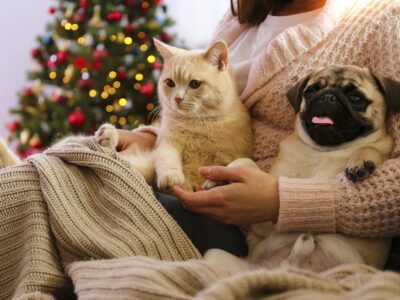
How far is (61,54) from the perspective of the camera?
2.78m

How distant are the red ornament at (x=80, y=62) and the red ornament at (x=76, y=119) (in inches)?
13.9

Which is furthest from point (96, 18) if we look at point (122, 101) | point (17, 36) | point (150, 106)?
point (17, 36)

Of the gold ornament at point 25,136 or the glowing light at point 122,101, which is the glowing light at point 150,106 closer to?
the glowing light at point 122,101

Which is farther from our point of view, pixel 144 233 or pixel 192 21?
pixel 192 21

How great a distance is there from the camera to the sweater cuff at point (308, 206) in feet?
2.91

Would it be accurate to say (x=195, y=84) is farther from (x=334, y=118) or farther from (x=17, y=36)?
(x=17, y=36)

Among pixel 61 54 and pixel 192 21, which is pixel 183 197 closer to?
pixel 61 54

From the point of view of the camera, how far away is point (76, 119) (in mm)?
2660

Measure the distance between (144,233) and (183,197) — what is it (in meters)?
0.18

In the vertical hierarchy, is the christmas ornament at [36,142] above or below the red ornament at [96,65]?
below

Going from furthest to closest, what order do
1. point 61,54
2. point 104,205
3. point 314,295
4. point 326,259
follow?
point 61,54 < point 104,205 < point 326,259 < point 314,295

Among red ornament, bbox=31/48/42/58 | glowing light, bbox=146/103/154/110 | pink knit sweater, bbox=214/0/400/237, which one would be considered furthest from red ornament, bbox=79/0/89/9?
pink knit sweater, bbox=214/0/400/237

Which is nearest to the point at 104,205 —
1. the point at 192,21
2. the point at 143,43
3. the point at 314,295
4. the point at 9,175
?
the point at 9,175

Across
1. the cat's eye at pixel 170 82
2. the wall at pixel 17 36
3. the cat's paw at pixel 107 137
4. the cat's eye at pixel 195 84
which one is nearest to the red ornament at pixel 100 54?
the wall at pixel 17 36
